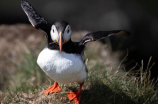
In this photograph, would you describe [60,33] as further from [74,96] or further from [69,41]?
[74,96]

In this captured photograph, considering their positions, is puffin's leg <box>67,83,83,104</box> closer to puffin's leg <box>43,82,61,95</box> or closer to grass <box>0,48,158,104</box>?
grass <box>0,48,158,104</box>

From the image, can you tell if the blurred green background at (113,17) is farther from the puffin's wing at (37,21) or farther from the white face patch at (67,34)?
the white face patch at (67,34)

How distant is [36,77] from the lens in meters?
6.22

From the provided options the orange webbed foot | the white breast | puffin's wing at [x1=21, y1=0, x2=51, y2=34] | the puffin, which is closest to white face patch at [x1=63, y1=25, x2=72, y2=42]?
the puffin

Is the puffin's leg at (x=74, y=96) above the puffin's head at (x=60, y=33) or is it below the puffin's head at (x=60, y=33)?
below

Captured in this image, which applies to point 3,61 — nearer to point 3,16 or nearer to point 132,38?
point 3,16

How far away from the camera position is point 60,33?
11.8 feet

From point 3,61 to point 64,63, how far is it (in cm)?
393

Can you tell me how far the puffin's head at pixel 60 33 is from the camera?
11.9 ft

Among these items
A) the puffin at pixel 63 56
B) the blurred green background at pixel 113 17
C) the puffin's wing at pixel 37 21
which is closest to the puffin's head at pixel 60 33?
the puffin at pixel 63 56

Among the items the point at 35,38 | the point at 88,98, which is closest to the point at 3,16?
the point at 35,38

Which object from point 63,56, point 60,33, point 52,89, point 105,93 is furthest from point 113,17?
point 60,33

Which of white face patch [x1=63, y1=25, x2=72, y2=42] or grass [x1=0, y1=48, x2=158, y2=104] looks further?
grass [x1=0, y1=48, x2=158, y2=104]

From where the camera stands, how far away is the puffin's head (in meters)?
3.62
